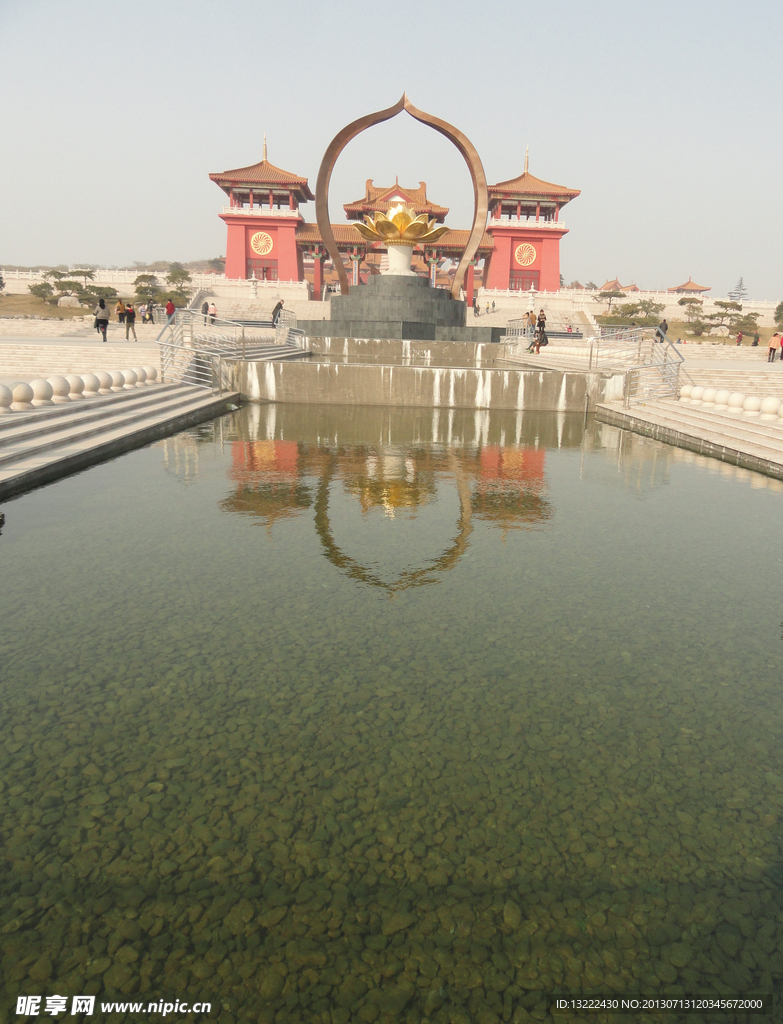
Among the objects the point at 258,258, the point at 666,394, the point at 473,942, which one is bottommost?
the point at 473,942

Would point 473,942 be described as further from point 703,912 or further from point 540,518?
point 540,518

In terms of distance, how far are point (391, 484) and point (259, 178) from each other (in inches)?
1981

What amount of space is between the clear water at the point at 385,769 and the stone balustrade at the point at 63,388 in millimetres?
4989

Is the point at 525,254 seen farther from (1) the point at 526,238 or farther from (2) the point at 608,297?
(2) the point at 608,297

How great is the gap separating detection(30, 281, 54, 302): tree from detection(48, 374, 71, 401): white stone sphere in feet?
144

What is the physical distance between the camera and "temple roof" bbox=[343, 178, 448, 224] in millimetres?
52406

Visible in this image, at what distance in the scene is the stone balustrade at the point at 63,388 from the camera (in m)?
9.68

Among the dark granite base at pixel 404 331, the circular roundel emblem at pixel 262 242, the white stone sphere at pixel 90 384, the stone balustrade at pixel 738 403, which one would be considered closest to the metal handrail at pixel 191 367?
the white stone sphere at pixel 90 384

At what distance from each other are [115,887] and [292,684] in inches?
51.7

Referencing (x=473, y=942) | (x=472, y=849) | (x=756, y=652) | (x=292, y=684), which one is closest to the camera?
(x=473, y=942)

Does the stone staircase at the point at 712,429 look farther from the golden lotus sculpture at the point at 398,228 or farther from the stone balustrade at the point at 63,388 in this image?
the golden lotus sculpture at the point at 398,228

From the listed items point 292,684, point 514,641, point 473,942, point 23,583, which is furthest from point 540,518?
point 473,942

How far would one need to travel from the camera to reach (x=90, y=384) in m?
11.5

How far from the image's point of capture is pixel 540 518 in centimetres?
649
